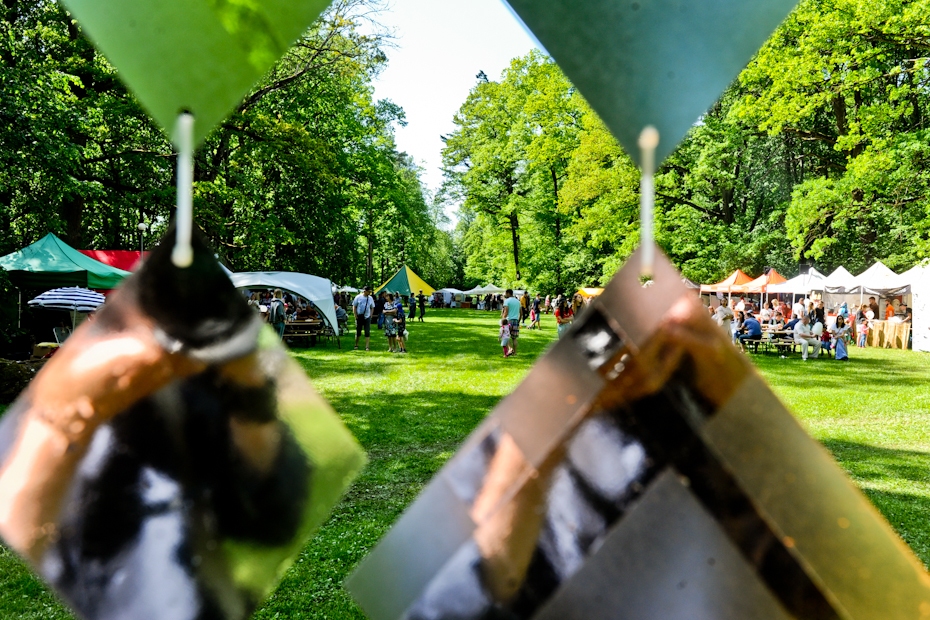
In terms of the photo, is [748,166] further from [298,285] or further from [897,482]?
[897,482]

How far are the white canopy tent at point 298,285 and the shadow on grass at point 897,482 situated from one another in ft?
44.4

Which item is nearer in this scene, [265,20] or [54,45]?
[265,20]

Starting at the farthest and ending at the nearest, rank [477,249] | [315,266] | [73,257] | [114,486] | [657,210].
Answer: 1. [477,249]
2. [315,266]
3. [657,210]
4. [73,257]
5. [114,486]

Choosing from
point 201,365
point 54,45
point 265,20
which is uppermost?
point 54,45

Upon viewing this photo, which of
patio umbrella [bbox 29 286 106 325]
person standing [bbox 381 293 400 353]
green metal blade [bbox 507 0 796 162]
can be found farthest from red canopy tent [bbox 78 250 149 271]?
green metal blade [bbox 507 0 796 162]

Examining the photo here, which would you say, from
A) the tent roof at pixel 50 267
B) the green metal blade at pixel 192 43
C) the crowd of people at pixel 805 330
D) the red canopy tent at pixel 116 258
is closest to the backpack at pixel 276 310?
the tent roof at pixel 50 267

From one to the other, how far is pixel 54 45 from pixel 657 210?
22.7 meters

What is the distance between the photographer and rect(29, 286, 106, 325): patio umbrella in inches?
458

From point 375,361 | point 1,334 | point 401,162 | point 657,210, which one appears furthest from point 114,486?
point 401,162

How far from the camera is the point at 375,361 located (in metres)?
14.6

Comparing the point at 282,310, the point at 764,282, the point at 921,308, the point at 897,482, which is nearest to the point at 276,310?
the point at 282,310

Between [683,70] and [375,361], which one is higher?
[683,70]

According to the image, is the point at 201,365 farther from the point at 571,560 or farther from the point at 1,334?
the point at 1,334

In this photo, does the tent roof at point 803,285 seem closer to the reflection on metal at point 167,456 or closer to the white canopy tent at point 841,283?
the white canopy tent at point 841,283
